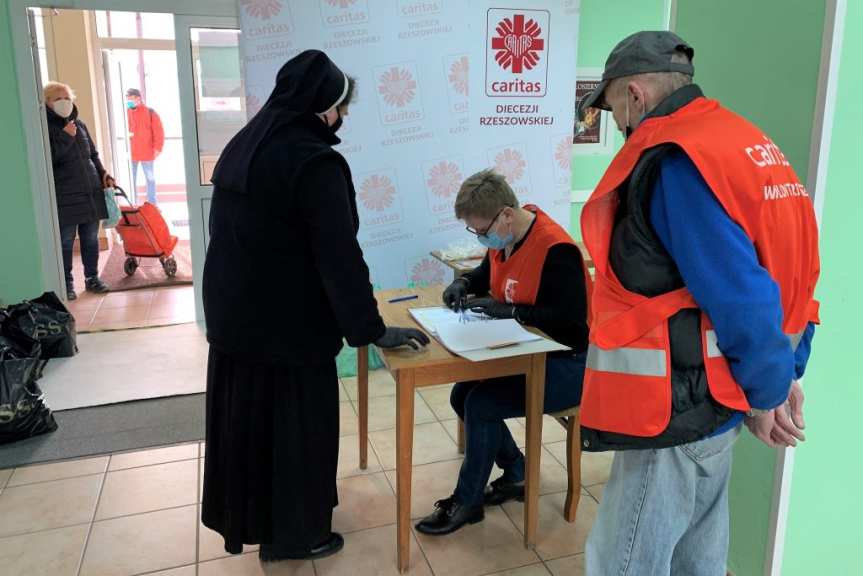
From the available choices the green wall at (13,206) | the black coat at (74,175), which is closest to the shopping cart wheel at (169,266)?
the black coat at (74,175)

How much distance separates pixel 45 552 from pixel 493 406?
5.20 ft

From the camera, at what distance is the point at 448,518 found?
2391 millimetres

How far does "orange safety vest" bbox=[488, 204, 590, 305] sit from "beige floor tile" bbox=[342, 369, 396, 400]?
1.40 metres

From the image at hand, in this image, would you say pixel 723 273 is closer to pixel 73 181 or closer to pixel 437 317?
pixel 437 317

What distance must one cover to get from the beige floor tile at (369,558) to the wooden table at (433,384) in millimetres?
55

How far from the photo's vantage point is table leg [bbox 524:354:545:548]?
2.12 m

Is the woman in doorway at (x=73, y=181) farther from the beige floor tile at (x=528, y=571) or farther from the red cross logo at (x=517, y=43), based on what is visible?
the beige floor tile at (x=528, y=571)

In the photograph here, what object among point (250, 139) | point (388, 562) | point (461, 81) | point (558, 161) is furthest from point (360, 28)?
point (388, 562)

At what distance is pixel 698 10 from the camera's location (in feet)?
6.55

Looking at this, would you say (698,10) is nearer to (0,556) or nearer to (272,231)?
(272,231)

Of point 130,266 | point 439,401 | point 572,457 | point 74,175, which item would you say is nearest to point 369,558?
point 572,457

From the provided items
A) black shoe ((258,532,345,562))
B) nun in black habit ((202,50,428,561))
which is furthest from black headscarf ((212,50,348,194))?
black shoe ((258,532,345,562))

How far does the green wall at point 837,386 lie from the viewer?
1.67m

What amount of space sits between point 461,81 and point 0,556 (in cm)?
303
